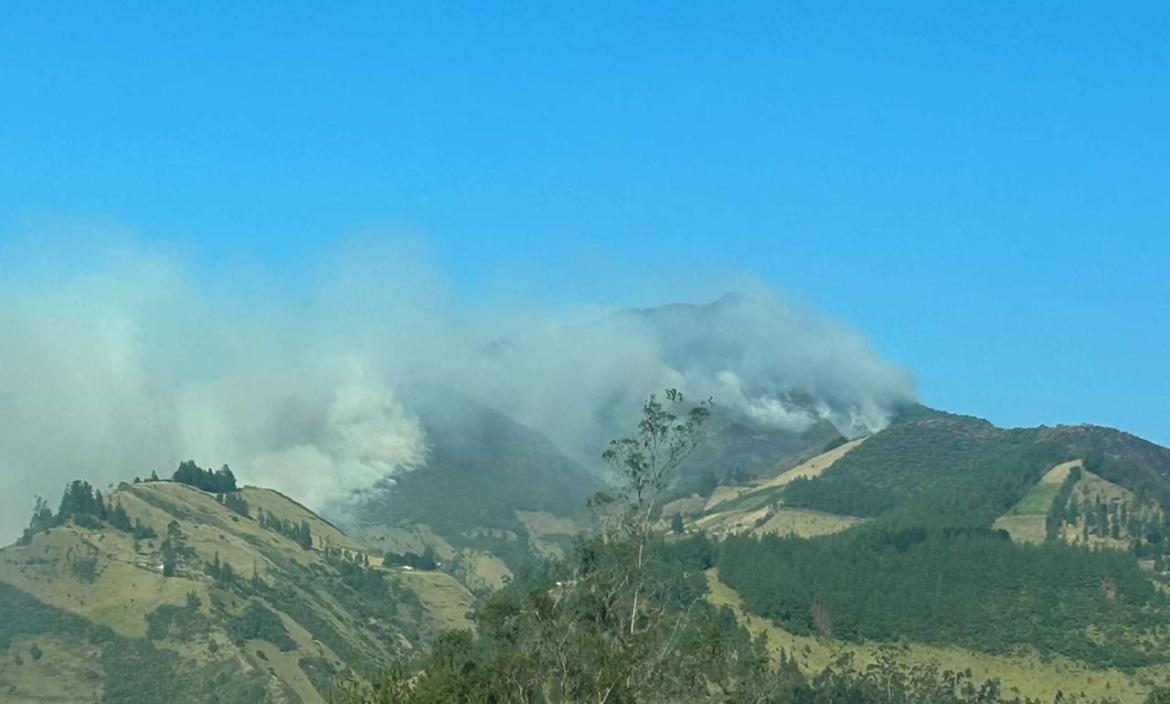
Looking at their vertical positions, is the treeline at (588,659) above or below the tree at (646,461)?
below

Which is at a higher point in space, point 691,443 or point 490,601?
point 691,443

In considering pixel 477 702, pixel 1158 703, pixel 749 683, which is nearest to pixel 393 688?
pixel 477 702

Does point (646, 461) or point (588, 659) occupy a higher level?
point (646, 461)

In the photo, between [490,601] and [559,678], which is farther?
[490,601]

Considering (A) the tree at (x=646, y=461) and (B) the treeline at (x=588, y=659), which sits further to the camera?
(A) the tree at (x=646, y=461)

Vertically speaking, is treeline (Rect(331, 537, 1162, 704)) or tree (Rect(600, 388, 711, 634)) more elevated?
tree (Rect(600, 388, 711, 634))

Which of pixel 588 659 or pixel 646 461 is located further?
pixel 646 461

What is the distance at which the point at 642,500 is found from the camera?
406 ft

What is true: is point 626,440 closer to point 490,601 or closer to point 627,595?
point 627,595

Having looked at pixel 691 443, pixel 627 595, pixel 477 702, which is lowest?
pixel 477 702

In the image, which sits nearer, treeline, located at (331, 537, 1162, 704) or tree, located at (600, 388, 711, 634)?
treeline, located at (331, 537, 1162, 704)

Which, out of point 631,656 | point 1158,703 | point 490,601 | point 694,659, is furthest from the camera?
point 1158,703

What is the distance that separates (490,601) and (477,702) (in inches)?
894

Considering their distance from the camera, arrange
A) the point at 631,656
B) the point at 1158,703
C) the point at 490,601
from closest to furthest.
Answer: the point at 631,656 → the point at 490,601 → the point at 1158,703
